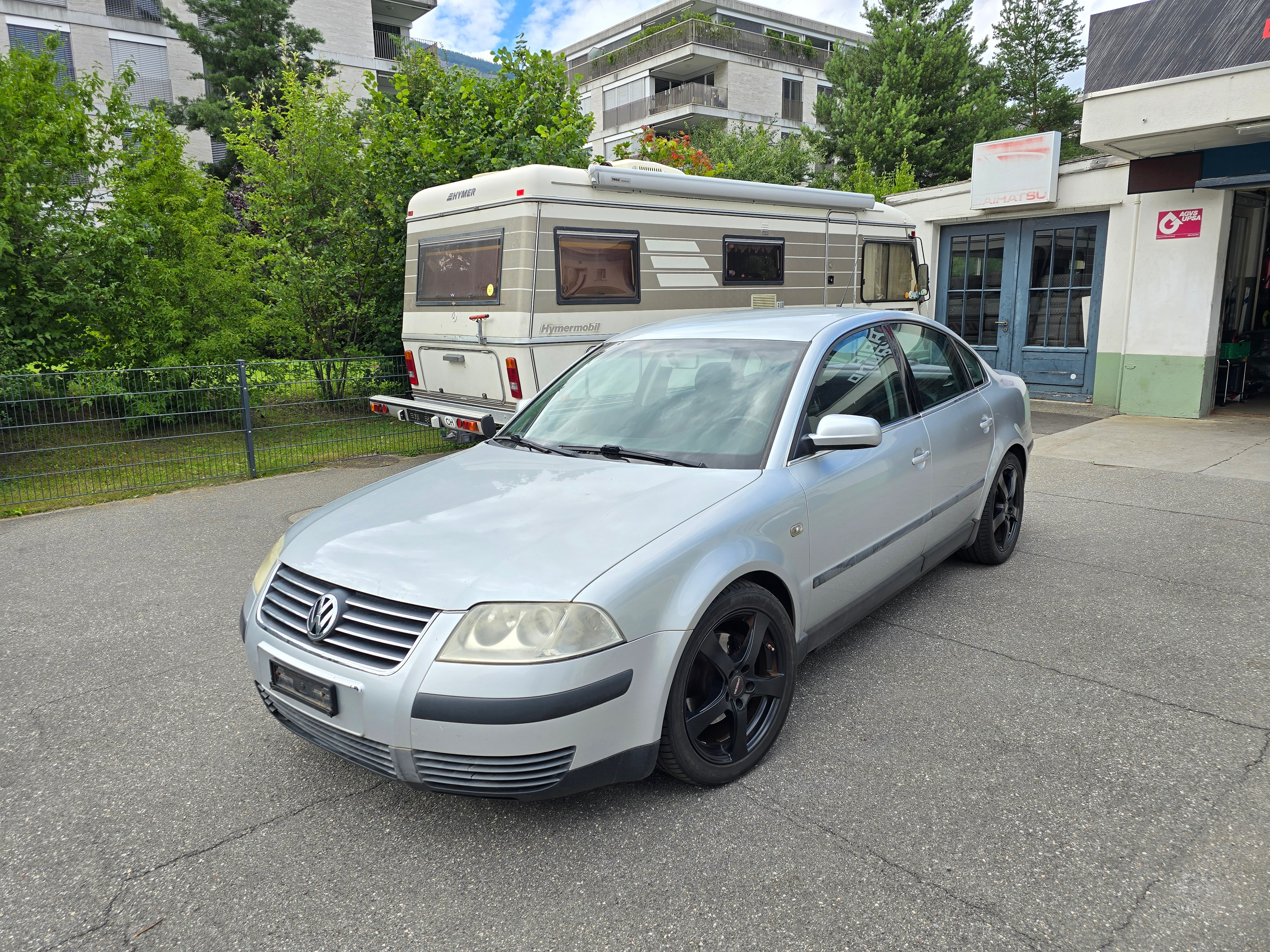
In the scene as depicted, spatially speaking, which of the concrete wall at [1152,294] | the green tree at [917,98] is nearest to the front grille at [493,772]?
the concrete wall at [1152,294]

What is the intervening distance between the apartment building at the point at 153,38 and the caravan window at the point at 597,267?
21.1m

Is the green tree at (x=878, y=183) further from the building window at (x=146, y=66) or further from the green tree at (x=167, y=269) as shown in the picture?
the building window at (x=146, y=66)

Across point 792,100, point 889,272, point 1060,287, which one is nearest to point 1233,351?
point 1060,287

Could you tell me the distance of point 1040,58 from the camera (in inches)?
1468

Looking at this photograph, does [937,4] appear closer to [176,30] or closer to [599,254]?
[176,30]

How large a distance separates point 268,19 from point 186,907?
3101 cm

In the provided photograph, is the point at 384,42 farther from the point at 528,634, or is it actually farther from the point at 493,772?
the point at 493,772

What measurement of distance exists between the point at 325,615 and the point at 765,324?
95.0 inches

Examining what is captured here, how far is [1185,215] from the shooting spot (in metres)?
10.8

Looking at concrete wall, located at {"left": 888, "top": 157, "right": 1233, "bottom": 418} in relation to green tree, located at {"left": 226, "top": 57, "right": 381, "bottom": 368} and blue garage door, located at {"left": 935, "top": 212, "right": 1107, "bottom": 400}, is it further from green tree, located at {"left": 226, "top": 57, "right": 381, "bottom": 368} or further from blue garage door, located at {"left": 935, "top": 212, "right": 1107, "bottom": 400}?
green tree, located at {"left": 226, "top": 57, "right": 381, "bottom": 368}

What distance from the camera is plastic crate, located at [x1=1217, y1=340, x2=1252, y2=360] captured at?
1180 cm

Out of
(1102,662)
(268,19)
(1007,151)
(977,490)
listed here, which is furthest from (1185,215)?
(268,19)

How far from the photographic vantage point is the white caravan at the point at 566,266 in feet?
27.7

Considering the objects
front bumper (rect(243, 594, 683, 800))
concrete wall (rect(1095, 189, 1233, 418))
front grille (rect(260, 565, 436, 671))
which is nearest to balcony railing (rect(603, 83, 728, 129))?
concrete wall (rect(1095, 189, 1233, 418))
